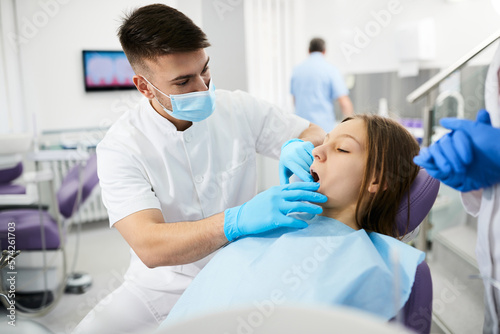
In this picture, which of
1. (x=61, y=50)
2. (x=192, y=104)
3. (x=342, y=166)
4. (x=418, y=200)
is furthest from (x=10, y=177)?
(x=418, y=200)

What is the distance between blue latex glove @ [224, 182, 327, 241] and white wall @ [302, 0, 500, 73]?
235 centimetres

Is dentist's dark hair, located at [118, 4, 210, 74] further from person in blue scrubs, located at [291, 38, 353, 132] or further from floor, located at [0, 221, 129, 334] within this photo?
person in blue scrubs, located at [291, 38, 353, 132]

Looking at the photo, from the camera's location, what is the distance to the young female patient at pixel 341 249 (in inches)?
34.7

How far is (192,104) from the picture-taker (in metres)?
1.34

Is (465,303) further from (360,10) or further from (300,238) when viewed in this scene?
(360,10)

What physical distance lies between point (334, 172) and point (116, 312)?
0.82m

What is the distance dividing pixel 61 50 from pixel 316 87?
2163 mm

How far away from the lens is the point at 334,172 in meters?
1.15

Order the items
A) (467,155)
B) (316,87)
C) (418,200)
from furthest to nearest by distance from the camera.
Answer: (316,87) → (418,200) → (467,155)

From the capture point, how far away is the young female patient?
2.89 feet

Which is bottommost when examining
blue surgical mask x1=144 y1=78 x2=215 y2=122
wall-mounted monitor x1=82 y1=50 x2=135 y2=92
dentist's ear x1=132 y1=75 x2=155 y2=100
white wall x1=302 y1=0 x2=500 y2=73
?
blue surgical mask x1=144 y1=78 x2=215 y2=122

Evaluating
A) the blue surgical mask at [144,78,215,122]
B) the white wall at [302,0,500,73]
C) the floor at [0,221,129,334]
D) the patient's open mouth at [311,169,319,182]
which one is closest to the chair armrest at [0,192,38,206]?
the floor at [0,221,129,334]

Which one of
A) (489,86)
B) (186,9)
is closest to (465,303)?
(489,86)

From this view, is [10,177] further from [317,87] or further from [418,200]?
[418,200]
